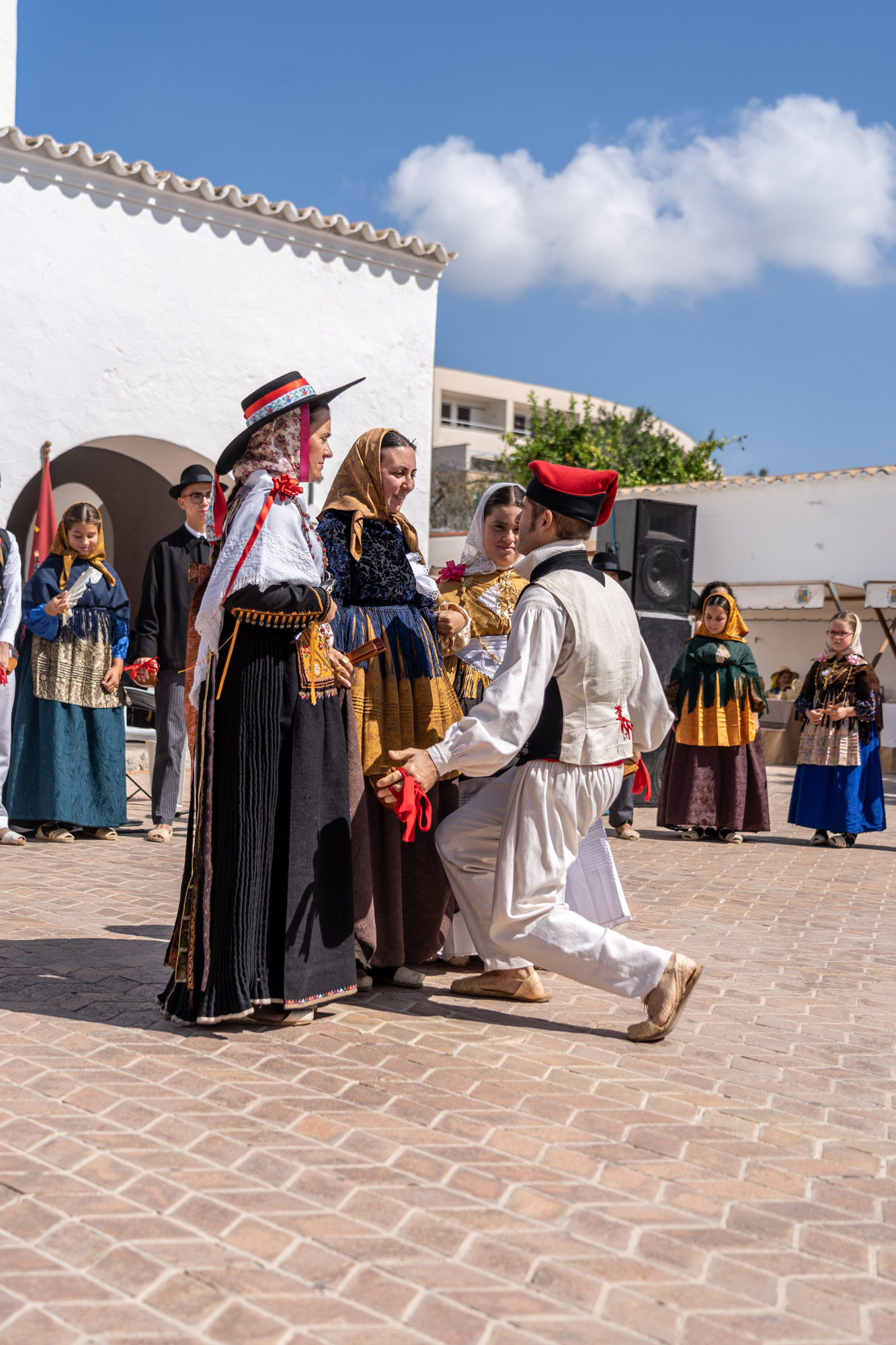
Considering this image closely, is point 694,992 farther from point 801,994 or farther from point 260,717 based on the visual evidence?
point 260,717

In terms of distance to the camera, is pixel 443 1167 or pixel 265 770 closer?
pixel 443 1167

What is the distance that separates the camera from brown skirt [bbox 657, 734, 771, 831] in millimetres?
9719

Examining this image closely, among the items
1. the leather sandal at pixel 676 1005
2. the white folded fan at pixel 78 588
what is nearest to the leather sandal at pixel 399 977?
the leather sandal at pixel 676 1005

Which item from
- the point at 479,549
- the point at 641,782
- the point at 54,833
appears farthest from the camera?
the point at 54,833

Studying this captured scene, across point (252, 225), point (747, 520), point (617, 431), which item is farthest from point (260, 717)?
point (617, 431)

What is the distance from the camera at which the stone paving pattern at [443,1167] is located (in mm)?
2303

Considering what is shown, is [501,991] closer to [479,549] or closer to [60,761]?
[479,549]

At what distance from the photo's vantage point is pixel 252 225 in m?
12.0

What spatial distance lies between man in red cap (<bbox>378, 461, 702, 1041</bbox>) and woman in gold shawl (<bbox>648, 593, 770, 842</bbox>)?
5.77 metres

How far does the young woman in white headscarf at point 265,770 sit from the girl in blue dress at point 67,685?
3.97 meters

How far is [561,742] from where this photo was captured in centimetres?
393

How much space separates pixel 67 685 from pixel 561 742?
467 centimetres

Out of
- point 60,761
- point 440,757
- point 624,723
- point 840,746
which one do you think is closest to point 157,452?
point 60,761

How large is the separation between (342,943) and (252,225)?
9623 millimetres
